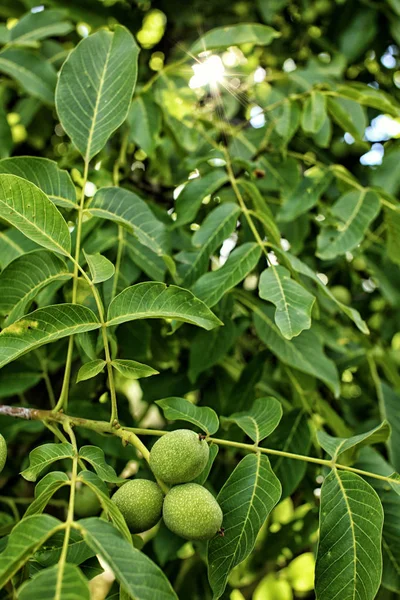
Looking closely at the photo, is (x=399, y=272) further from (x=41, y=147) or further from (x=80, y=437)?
(x=41, y=147)

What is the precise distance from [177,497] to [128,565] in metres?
0.17

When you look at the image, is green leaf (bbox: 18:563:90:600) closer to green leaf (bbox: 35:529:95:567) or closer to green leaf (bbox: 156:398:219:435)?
green leaf (bbox: 35:529:95:567)

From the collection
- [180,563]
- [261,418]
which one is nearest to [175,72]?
[261,418]

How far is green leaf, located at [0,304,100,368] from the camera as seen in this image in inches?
32.6

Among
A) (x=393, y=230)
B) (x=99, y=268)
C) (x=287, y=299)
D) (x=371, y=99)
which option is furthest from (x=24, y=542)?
(x=371, y=99)

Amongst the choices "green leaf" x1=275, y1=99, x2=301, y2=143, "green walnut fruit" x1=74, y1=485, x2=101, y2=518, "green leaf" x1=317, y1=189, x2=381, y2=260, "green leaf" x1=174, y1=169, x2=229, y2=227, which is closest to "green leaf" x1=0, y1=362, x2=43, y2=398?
"green walnut fruit" x1=74, y1=485, x2=101, y2=518

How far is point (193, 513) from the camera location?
0.79 meters

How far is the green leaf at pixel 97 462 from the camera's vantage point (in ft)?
2.79

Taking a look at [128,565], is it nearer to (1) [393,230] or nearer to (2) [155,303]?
(2) [155,303]

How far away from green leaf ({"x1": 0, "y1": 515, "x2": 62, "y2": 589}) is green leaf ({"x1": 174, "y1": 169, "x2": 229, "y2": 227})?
2.39ft

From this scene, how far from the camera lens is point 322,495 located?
88 cm

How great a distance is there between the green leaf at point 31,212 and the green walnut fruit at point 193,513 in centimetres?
39

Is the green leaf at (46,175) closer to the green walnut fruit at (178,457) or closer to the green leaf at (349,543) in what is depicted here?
the green walnut fruit at (178,457)

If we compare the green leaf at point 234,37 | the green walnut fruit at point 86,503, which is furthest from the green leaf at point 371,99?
the green walnut fruit at point 86,503
